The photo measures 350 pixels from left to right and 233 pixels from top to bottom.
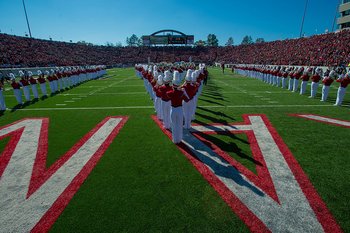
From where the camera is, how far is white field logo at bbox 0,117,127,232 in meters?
3.79

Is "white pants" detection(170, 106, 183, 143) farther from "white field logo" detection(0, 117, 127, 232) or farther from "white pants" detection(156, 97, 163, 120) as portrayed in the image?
"white pants" detection(156, 97, 163, 120)

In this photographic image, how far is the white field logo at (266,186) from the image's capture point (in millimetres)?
3527

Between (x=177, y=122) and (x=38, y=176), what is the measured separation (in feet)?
11.7

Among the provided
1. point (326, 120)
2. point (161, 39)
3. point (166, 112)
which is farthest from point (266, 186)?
point (161, 39)

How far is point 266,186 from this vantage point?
451cm

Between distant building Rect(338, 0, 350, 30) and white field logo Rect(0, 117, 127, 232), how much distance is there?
212 feet

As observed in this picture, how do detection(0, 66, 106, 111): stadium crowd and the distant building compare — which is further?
the distant building

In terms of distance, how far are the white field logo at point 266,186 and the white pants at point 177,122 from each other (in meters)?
0.25

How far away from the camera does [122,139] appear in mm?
7172

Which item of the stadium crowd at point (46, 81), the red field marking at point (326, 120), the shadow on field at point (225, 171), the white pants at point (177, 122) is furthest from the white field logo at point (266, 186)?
the stadium crowd at point (46, 81)

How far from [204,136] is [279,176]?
9.42ft

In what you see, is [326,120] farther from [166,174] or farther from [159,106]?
[166,174]

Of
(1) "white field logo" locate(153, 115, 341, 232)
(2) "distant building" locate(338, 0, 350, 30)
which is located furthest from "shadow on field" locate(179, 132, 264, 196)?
(2) "distant building" locate(338, 0, 350, 30)

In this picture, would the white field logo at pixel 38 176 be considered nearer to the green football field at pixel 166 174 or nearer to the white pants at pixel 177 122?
the green football field at pixel 166 174
